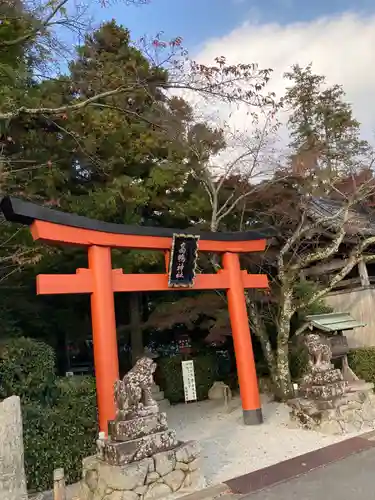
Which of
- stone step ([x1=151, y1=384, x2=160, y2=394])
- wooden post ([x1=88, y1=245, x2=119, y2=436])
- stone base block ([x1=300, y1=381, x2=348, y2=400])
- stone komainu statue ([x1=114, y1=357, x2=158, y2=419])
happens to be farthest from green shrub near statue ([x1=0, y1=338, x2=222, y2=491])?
stone step ([x1=151, y1=384, x2=160, y2=394])

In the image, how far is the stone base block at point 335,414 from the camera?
799 centimetres

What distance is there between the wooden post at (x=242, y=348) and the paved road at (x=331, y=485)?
2841 mm

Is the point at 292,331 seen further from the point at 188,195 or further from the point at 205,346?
the point at 188,195

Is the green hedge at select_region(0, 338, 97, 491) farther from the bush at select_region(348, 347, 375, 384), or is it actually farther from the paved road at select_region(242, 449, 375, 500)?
the bush at select_region(348, 347, 375, 384)

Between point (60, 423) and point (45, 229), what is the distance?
2954 mm

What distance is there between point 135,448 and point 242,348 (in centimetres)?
426

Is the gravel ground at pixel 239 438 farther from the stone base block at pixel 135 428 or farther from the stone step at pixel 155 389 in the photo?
the stone base block at pixel 135 428

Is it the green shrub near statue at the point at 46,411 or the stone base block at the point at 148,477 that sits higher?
the green shrub near statue at the point at 46,411

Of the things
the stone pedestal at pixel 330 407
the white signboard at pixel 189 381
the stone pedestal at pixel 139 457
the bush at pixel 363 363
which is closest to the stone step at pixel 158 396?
the white signboard at pixel 189 381

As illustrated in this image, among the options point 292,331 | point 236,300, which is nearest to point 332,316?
point 292,331

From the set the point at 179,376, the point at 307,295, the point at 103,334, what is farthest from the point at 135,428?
the point at 179,376

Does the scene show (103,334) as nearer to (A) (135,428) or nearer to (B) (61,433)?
(B) (61,433)

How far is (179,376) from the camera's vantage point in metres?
13.2

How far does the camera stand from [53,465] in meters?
6.15
